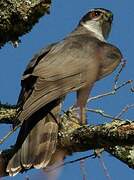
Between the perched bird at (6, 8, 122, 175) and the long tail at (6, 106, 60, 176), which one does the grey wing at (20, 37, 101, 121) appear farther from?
the long tail at (6, 106, 60, 176)

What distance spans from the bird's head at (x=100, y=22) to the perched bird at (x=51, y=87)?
4.34 feet

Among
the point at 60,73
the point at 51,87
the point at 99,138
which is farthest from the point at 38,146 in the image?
the point at 99,138

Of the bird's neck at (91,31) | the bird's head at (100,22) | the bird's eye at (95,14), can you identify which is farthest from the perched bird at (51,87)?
the bird's eye at (95,14)

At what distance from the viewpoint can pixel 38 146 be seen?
3494 mm

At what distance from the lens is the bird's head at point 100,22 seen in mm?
6168

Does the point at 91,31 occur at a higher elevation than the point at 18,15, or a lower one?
higher

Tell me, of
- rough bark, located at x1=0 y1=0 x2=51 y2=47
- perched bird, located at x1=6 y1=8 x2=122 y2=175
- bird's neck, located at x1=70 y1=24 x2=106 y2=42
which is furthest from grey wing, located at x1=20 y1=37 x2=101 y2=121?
bird's neck, located at x1=70 y1=24 x2=106 y2=42

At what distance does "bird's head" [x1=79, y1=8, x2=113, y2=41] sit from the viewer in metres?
6.17

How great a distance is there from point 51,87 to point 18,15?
2.10ft

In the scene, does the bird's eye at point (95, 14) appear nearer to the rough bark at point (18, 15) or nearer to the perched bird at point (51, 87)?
the perched bird at point (51, 87)

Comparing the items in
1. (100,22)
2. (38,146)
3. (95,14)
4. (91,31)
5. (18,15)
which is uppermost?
(95,14)

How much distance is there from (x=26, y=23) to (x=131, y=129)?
1530mm

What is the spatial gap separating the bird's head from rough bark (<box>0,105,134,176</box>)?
304 centimetres

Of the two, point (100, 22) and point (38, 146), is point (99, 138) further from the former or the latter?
point (100, 22)
